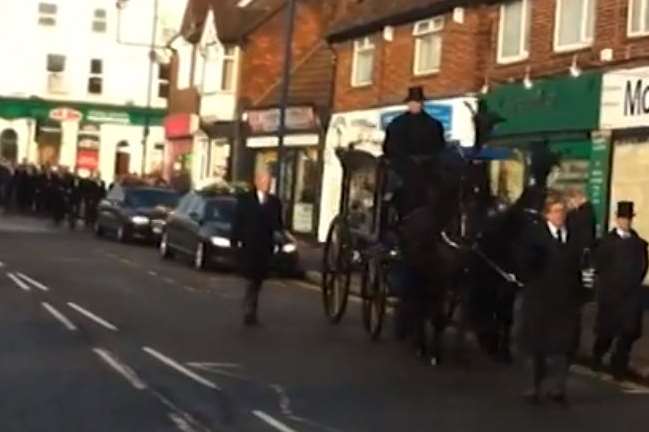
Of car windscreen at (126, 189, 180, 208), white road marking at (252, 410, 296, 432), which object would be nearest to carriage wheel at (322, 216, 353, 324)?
white road marking at (252, 410, 296, 432)

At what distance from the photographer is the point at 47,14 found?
75.5 metres

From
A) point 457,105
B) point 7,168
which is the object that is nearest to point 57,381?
point 457,105

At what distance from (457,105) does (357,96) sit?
735 centimetres

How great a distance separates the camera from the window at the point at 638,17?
26.5 meters

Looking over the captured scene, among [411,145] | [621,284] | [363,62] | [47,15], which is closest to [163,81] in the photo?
[47,15]

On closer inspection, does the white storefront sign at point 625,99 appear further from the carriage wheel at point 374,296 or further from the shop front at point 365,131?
the carriage wheel at point 374,296

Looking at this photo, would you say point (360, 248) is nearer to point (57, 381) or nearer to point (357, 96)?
point (57, 381)

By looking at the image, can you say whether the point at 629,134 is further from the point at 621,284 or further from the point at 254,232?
the point at 621,284

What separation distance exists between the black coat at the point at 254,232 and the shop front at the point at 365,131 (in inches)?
431

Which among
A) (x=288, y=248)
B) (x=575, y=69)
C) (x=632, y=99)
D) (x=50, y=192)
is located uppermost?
(x=575, y=69)

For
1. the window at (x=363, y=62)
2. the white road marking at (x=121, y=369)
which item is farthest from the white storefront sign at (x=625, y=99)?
the window at (x=363, y=62)

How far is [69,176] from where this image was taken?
169 ft

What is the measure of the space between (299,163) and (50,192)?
10496 millimetres

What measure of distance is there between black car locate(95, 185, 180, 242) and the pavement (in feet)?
55.3
